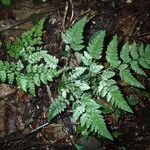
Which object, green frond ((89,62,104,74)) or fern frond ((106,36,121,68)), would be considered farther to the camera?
green frond ((89,62,104,74))

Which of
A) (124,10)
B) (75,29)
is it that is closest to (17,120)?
(75,29)

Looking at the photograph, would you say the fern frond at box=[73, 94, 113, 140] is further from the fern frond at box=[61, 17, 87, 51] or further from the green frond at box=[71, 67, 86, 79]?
the fern frond at box=[61, 17, 87, 51]

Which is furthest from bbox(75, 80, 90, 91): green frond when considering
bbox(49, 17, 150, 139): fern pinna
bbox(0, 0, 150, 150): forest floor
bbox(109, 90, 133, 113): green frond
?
bbox(0, 0, 150, 150): forest floor

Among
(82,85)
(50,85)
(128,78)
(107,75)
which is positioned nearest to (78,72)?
(82,85)

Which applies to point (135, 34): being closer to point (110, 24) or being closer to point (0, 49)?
point (110, 24)

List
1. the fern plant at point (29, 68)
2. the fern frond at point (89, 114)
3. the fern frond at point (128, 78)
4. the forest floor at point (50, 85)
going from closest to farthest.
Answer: the fern frond at point (89, 114) < the fern frond at point (128, 78) < the fern plant at point (29, 68) < the forest floor at point (50, 85)

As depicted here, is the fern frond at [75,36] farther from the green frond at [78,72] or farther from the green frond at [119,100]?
the green frond at [119,100]

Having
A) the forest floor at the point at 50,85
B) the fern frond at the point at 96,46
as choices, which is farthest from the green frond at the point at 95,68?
the forest floor at the point at 50,85
